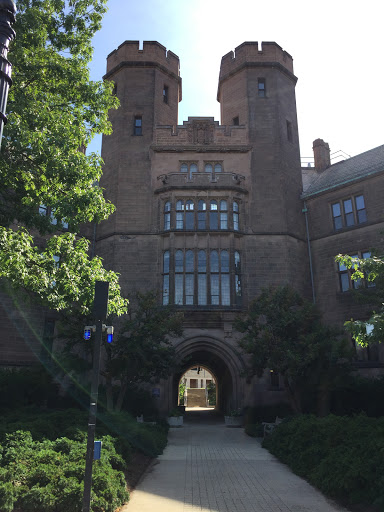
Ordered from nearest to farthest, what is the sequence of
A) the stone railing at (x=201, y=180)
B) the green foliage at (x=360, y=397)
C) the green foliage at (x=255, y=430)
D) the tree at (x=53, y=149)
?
the tree at (x=53, y=149) → the green foliage at (x=255, y=430) → the green foliage at (x=360, y=397) → the stone railing at (x=201, y=180)

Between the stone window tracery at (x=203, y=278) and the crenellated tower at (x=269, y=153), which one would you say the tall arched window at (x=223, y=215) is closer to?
the crenellated tower at (x=269, y=153)

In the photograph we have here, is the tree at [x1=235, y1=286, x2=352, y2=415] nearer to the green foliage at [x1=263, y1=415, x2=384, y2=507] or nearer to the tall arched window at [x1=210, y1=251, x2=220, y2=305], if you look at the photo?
the green foliage at [x1=263, y1=415, x2=384, y2=507]

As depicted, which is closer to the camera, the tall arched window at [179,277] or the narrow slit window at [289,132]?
the tall arched window at [179,277]

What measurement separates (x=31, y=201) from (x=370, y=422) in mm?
10132

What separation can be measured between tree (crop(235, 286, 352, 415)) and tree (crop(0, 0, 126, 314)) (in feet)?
26.8

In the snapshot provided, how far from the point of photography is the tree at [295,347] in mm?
16734

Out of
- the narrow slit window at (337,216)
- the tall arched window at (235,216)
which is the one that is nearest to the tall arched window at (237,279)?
the tall arched window at (235,216)

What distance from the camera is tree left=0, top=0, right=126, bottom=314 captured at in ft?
31.7

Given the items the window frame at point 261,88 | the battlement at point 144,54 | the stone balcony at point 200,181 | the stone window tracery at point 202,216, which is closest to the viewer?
the stone window tracery at point 202,216

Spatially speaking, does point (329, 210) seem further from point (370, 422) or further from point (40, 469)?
point (40, 469)

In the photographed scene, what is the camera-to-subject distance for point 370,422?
10.9 meters

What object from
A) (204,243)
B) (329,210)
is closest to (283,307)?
(204,243)

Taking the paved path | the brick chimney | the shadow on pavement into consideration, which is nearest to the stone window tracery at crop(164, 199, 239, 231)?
the brick chimney

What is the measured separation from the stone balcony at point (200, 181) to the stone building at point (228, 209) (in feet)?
0.20
